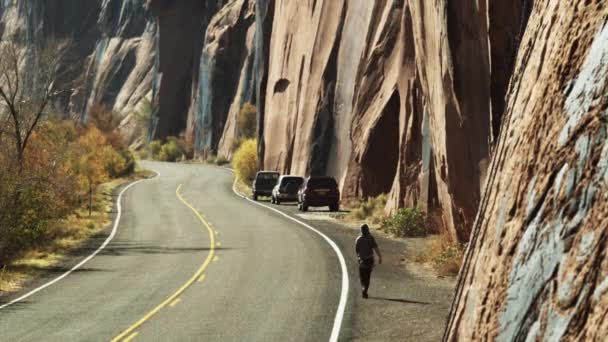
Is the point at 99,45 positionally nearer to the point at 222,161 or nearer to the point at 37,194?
the point at 222,161

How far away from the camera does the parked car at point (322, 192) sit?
46.2 meters

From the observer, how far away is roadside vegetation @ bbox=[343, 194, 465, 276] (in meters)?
23.8

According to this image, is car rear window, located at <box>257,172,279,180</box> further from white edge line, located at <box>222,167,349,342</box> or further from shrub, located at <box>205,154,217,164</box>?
shrub, located at <box>205,154,217,164</box>

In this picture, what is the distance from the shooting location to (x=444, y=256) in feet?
79.9

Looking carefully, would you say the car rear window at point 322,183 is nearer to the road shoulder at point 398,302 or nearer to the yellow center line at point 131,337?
the road shoulder at point 398,302

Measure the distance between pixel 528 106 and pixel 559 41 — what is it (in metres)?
0.57

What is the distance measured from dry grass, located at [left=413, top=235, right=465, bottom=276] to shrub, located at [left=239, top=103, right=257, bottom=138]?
68240 mm

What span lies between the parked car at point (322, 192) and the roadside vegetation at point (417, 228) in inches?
43.0

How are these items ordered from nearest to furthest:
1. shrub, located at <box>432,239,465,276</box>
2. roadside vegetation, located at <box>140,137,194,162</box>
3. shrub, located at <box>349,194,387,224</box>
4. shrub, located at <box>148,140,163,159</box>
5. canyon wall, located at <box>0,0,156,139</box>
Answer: shrub, located at <box>432,239,465,276</box>
shrub, located at <box>349,194,387,224</box>
roadside vegetation, located at <box>140,137,194,162</box>
shrub, located at <box>148,140,163,159</box>
canyon wall, located at <box>0,0,156,139</box>

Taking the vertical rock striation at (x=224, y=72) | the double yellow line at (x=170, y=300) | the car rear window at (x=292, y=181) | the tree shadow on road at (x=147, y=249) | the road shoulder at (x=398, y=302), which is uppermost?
the vertical rock striation at (x=224, y=72)

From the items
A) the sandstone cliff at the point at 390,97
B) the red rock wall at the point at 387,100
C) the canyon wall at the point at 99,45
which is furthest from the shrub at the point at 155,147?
the red rock wall at the point at 387,100

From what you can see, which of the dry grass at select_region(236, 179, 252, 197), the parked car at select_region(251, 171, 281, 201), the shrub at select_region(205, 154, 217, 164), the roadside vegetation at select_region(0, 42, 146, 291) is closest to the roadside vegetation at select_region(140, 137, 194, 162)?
the shrub at select_region(205, 154, 217, 164)

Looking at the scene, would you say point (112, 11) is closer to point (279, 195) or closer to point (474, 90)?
point (279, 195)

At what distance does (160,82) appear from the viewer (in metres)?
121
